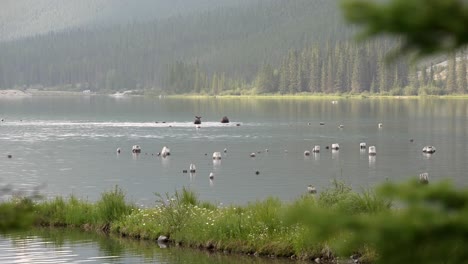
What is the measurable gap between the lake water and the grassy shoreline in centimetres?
440

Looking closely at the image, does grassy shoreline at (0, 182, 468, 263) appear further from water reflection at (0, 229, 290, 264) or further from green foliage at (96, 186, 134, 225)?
water reflection at (0, 229, 290, 264)

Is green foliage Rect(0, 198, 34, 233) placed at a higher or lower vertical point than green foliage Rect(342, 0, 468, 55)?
lower

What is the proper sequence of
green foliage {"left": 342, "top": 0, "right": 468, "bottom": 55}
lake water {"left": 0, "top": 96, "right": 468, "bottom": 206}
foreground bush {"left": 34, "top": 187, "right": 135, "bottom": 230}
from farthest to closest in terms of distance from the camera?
lake water {"left": 0, "top": 96, "right": 468, "bottom": 206} < foreground bush {"left": 34, "top": 187, "right": 135, "bottom": 230} < green foliage {"left": 342, "top": 0, "right": 468, "bottom": 55}

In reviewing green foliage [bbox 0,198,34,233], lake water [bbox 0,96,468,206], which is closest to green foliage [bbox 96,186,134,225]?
lake water [bbox 0,96,468,206]

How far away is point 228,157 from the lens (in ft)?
275

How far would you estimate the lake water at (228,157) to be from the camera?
6153cm

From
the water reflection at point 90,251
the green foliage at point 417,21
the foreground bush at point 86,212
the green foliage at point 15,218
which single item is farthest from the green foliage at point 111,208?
the green foliage at point 417,21

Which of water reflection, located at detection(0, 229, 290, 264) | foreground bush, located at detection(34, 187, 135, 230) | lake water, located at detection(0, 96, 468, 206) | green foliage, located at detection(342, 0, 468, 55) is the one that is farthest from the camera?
lake water, located at detection(0, 96, 468, 206)

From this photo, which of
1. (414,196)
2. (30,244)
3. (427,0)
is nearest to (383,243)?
(414,196)

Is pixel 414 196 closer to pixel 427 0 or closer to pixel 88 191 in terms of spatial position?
pixel 427 0

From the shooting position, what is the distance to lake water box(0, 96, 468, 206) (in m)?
61.5

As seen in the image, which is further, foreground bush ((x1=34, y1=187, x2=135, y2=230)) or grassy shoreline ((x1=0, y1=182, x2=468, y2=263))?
foreground bush ((x1=34, y1=187, x2=135, y2=230))

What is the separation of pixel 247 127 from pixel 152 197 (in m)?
73.7

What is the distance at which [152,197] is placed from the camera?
54562mm
